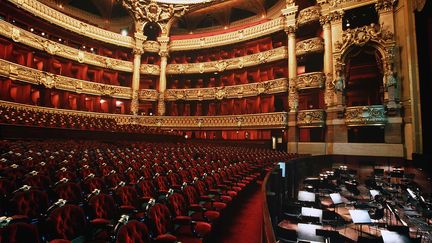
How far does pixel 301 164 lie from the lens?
26.0 feet

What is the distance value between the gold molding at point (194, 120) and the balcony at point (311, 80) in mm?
1794

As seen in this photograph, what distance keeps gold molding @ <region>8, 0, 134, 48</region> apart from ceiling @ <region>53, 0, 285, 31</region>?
311 cm

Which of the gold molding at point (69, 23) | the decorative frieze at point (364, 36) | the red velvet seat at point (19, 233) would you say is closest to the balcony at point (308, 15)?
the decorative frieze at point (364, 36)

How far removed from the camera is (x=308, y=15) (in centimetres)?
1323

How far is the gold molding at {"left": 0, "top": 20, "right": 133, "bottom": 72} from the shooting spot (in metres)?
12.4

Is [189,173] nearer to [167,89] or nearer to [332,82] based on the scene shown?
[332,82]

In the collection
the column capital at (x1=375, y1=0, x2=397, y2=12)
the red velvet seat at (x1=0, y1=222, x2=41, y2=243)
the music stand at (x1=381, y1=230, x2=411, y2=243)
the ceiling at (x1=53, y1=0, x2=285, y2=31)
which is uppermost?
the ceiling at (x1=53, y1=0, x2=285, y2=31)

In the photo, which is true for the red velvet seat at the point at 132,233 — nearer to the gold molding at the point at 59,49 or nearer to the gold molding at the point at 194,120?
the gold molding at the point at 194,120

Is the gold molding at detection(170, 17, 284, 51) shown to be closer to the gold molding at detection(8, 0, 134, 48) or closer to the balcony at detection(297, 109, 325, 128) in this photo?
the gold molding at detection(8, 0, 134, 48)

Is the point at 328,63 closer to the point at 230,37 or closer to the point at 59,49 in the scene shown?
the point at 230,37

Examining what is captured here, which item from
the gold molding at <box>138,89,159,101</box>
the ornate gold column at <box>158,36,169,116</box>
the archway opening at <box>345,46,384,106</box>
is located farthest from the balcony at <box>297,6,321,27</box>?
the gold molding at <box>138,89,159,101</box>

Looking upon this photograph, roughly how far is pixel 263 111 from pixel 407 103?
7.61 meters

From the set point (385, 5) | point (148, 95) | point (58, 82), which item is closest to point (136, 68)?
point (148, 95)

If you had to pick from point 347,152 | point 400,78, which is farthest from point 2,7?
point 400,78
